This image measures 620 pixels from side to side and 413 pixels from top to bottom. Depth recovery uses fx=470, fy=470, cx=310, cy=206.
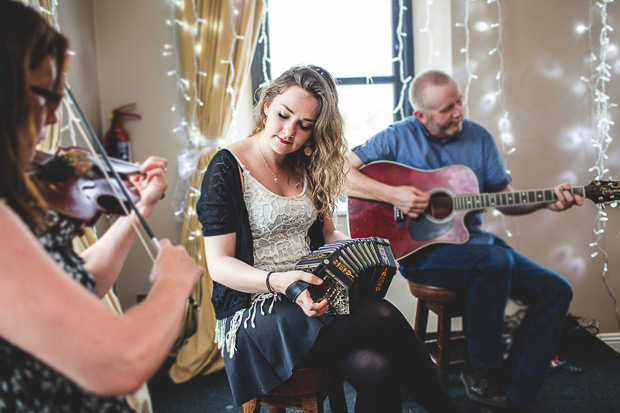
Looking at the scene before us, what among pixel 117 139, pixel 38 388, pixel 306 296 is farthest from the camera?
pixel 117 139

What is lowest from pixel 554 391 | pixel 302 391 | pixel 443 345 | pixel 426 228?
pixel 554 391

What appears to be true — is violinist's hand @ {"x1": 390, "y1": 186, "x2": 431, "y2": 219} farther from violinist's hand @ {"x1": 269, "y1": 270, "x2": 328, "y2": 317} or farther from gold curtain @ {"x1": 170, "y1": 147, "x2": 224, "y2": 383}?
Result: gold curtain @ {"x1": 170, "y1": 147, "x2": 224, "y2": 383}

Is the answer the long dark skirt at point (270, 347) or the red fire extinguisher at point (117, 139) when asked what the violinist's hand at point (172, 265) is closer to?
the long dark skirt at point (270, 347)

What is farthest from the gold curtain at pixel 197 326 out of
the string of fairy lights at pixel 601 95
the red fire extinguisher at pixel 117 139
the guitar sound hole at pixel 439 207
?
the string of fairy lights at pixel 601 95

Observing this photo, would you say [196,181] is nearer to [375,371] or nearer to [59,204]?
[375,371]

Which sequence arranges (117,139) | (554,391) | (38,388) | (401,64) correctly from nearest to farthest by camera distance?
1. (38,388)
2. (554,391)
3. (117,139)
4. (401,64)

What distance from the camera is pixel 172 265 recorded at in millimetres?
765

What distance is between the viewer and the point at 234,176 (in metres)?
1.52

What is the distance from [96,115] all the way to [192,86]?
0.55 m

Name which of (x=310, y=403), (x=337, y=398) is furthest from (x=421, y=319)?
(x=310, y=403)

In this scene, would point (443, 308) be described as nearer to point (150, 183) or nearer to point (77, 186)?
point (150, 183)

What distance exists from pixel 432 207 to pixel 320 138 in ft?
2.44

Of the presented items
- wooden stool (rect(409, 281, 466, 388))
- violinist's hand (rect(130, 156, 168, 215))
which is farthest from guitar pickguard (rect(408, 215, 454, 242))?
violinist's hand (rect(130, 156, 168, 215))

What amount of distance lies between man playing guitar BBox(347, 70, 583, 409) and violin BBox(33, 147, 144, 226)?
1.46m
